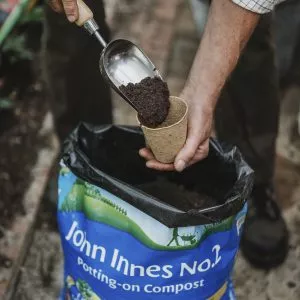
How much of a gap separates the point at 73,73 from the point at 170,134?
0.80 meters

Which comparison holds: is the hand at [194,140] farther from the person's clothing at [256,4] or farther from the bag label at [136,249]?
the person's clothing at [256,4]

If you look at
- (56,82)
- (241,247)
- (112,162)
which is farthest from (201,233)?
(56,82)

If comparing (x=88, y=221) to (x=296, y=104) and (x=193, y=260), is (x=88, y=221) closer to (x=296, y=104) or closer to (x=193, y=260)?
(x=193, y=260)

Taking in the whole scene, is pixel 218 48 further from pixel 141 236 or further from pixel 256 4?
pixel 141 236

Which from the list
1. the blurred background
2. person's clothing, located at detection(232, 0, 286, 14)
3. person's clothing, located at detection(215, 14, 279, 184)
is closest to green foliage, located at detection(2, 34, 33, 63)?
the blurred background

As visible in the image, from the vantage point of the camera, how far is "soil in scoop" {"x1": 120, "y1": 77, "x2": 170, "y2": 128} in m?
1.46

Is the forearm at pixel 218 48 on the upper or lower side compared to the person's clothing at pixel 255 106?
upper

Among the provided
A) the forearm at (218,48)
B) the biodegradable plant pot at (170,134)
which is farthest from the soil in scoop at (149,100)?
the forearm at (218,48)

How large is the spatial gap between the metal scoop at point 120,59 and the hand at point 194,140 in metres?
0.14

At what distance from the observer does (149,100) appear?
147 cm

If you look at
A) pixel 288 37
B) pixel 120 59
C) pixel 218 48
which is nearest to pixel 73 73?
pixel 120 59

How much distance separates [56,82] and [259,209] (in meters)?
0.85

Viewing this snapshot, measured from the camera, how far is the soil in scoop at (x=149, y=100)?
1463 mm

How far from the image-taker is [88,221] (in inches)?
60.0
